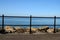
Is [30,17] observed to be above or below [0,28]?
above

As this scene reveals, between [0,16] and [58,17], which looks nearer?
[0,16]

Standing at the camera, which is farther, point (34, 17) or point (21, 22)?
point (21, 22)

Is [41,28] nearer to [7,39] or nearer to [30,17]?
[30,17]

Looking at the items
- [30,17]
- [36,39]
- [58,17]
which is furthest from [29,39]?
[58,17]

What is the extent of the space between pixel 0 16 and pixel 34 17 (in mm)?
2614

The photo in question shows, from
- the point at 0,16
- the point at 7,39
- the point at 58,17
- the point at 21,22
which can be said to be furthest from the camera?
the point at 21,22

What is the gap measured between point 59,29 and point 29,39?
20.6 feet

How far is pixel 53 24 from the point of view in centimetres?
1430

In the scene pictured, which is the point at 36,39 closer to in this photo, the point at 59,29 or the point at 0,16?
the point at 0,16

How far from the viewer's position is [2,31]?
44.3 ft

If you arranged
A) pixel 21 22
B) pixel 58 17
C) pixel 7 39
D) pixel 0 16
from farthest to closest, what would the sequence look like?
pixel 21 22 → pixel 58 17 → pixel 0 16 → pixel 7 39

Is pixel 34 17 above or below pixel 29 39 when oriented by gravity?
above

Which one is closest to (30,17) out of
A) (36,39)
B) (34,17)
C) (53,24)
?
(34,17)

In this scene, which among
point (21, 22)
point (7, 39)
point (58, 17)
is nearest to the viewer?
point (7, 39)
